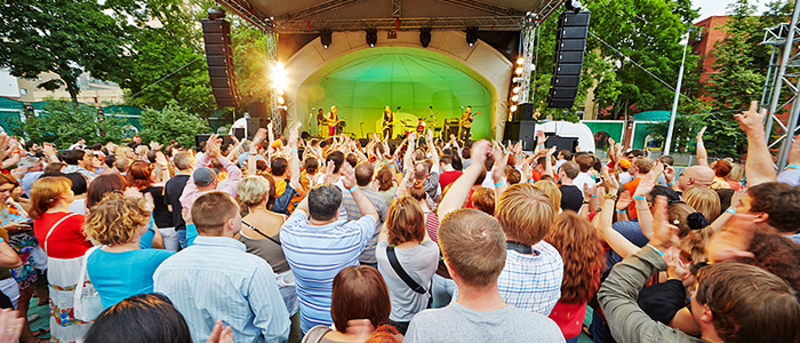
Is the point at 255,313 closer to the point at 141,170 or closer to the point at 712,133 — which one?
the point at 141,170

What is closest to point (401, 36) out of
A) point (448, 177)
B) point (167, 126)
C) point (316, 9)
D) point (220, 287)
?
point (316, 9)

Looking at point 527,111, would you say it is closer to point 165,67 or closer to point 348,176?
point 348,176

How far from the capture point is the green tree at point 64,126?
12.0 m

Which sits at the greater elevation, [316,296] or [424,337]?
[424,337]

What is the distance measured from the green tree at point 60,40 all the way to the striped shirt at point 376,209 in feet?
62.0

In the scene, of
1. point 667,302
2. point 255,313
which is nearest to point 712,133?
point 667,302

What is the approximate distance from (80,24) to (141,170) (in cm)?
1766

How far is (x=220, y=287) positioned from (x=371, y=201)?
1.37m

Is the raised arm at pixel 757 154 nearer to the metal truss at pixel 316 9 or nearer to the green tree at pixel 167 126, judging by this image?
the metal truss at pixel 316 9

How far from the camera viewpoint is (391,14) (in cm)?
1212

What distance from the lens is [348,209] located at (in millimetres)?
2777

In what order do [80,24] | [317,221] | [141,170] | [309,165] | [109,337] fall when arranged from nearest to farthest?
[109,337] → [317,221] → [141,170] → [309,165] → [80,24]

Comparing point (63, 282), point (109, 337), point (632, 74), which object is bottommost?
point (63, 282)

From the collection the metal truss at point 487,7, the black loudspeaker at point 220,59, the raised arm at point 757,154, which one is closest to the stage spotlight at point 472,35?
the metal truss at point 487,7
